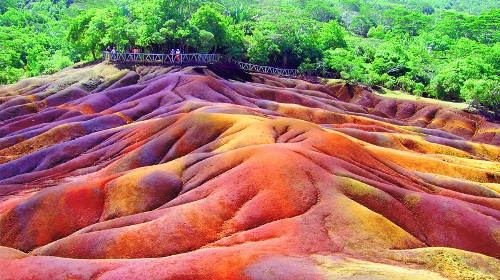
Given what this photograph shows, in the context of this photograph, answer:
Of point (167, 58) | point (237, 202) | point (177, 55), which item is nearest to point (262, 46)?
point (177, 55)

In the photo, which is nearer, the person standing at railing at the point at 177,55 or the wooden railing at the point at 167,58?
the person standing at railing at the point at 177,55

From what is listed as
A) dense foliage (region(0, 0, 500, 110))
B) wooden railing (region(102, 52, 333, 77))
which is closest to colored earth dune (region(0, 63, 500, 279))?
wooden railing (region(102, 52, 333, 77))

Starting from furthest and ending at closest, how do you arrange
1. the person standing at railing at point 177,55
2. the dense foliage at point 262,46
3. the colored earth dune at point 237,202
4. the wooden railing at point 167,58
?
the wooden railing at point 167,58 → the person standing at railing at point 177,55 → the dense foliage at point 262,46 → the colored earth dune at point 237,202

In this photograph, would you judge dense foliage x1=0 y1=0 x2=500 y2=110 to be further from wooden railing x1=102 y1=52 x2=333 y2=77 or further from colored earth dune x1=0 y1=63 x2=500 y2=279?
colored earth dune x1=0 y1=63 x2=500 y2=279

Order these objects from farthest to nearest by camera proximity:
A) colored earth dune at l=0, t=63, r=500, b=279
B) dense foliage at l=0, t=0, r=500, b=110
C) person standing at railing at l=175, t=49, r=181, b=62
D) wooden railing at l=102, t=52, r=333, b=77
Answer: wooden railing at l=102, t=52, r=333, b=77
person standing at railing at l=175, t=49, r=181, b=62
dense foliage at l=0, t=0, r=500, b=110
colored earth dune at l=0, t=63, r=500, b=279

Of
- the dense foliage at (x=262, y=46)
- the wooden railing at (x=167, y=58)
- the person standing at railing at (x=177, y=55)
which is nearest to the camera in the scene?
the dense foliage at (x=262, y=46)

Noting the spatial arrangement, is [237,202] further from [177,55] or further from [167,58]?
[167,58]

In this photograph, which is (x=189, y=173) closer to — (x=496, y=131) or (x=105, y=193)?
(x=105, y=193)

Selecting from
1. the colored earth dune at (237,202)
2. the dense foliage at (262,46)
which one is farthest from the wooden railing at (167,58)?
the colored earth dune at (237,202)

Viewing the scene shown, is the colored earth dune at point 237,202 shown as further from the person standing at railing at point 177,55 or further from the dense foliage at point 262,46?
the dense foliage at point 262,46
